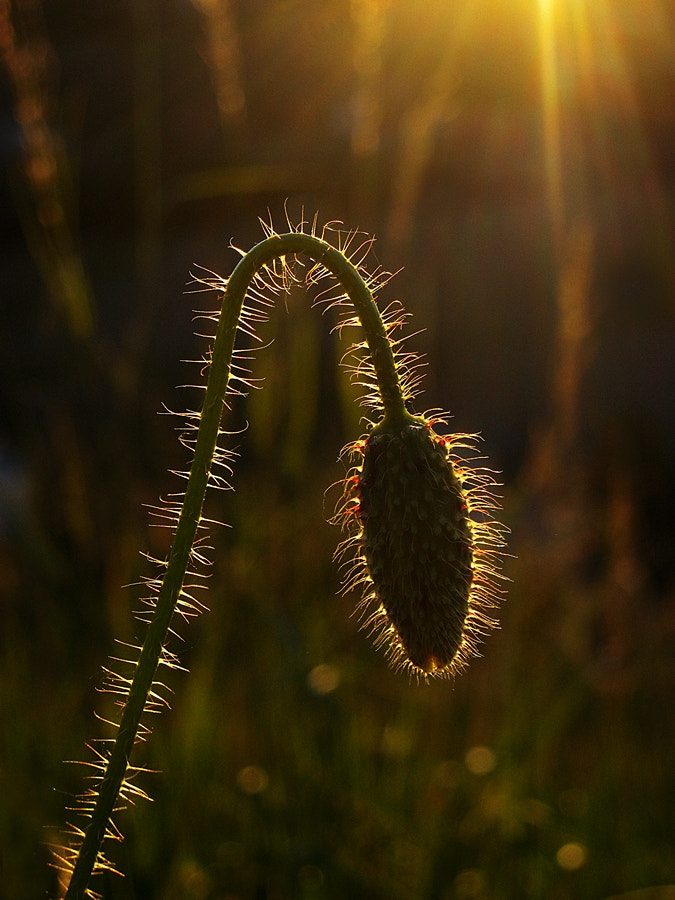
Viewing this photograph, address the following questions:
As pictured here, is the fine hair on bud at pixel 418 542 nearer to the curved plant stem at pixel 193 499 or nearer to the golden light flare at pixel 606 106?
the curved plant stem at pixel 193 499

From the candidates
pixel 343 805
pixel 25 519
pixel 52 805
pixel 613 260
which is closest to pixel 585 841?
pixel 343 805

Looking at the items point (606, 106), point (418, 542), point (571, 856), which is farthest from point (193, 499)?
point (606, 106)

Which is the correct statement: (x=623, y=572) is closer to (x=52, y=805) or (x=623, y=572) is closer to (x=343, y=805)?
(x=343, y=805)

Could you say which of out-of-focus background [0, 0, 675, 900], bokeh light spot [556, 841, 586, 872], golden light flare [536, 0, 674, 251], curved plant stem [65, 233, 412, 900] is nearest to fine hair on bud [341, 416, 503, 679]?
curved plant stem [65, 233, 412, 900]

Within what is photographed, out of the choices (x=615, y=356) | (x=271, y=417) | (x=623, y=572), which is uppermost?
(x=615, y=356)

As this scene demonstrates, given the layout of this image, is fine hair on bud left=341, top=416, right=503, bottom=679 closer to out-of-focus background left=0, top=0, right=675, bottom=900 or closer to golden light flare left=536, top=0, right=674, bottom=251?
out-of-focus background left=0, top=0, right=675, bottom=900

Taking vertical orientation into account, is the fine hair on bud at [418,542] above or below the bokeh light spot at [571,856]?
above

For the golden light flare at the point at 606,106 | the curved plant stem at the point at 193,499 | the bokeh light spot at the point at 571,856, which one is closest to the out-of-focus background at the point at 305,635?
the bokeh light spot at the point at 571,856

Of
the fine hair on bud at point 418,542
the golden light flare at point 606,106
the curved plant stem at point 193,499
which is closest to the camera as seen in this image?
the curved plant stem at point 193,499
